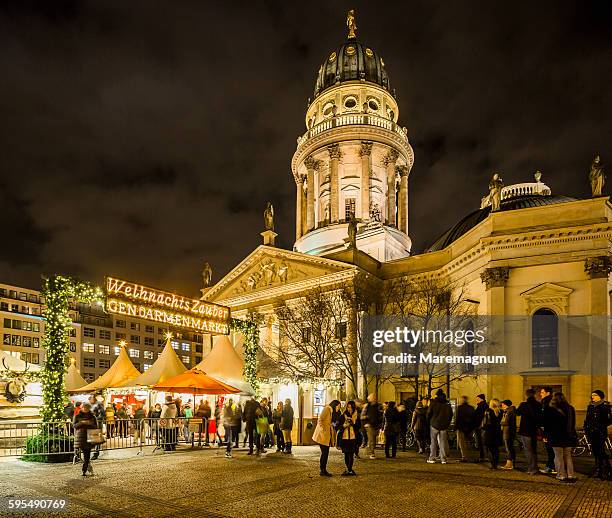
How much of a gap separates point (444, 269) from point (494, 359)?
826 cm

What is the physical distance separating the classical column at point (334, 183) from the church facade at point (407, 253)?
100 millimetres

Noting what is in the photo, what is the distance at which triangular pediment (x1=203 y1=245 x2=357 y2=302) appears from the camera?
135ft

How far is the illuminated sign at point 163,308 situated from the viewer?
18750 mm

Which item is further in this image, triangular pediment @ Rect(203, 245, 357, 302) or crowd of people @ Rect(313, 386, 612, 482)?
triangular pediment @ Rect(203, 245, 357, 302)

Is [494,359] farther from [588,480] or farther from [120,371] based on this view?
[120,371]

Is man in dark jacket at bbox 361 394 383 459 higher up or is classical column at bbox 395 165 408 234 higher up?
classical column at bbox 395 165 408 234

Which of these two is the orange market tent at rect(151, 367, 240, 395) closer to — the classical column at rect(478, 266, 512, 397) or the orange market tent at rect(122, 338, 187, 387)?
the orange market tent at rect(122, 338, 187, 387)

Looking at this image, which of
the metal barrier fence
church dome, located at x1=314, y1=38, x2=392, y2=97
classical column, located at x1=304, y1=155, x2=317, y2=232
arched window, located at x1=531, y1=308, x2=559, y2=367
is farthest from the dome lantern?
the metal barrier fence

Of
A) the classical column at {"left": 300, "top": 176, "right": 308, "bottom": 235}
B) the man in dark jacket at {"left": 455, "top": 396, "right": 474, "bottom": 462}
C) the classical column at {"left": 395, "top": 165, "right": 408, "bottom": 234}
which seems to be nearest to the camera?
the man in dark jacket at {"left": 455, "top": 396, "right": 474, "bottom": 462}

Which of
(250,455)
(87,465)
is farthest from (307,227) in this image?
(87,465)

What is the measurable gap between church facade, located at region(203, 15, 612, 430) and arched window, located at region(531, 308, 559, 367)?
5cm

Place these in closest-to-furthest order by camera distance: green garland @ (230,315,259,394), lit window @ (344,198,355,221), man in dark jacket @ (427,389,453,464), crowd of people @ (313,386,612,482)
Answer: crowd of people @ (313,386,612,482) → man in dark jacket @ (427,389,453,464) → green garland @ (230,315,259,394) → lit window @ (344,198,355,221)

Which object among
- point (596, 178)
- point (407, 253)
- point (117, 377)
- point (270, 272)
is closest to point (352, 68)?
point (407, 253)

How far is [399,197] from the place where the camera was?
56188mm
